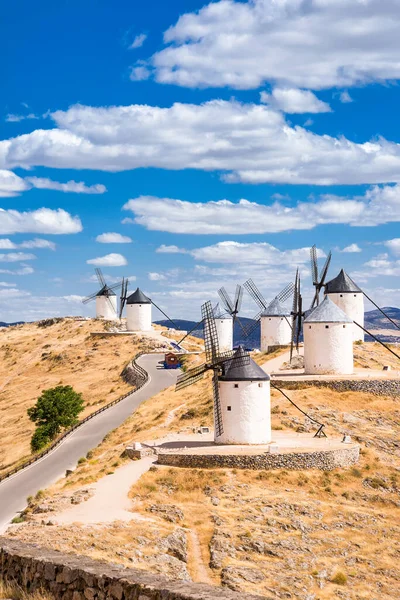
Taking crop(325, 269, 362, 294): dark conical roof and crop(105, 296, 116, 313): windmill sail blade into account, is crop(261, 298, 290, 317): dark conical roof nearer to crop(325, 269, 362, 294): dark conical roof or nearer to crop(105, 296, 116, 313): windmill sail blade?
crop(325, 269, 362, 294): dark conical roof

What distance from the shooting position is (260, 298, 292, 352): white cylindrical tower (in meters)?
67.9

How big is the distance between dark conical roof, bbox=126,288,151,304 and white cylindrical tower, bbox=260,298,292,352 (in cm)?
2886

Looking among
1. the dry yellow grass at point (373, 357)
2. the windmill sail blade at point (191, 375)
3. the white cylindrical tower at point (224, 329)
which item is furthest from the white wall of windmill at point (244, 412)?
the white cylindrical tower at point (224, 329)

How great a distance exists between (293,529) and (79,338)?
243 feet

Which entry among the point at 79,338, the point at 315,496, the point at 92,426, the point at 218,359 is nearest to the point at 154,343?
the point at 79,338

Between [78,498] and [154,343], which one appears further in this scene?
[154,343]

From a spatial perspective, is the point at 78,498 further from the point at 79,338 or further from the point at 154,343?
the point at 79,338

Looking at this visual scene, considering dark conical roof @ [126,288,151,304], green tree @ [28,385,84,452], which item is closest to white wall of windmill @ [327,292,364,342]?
green tree @ [28,385,84,452]

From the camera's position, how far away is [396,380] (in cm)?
4769

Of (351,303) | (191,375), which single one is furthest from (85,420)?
(351,303)

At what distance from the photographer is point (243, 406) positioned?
121 feet

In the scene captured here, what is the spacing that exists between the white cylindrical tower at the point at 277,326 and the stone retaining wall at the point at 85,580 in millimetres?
54667

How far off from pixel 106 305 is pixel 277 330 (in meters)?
43.5

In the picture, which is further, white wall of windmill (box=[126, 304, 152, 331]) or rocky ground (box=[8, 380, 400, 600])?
white wall of windmill (box=[126, 304, 152, 331])
